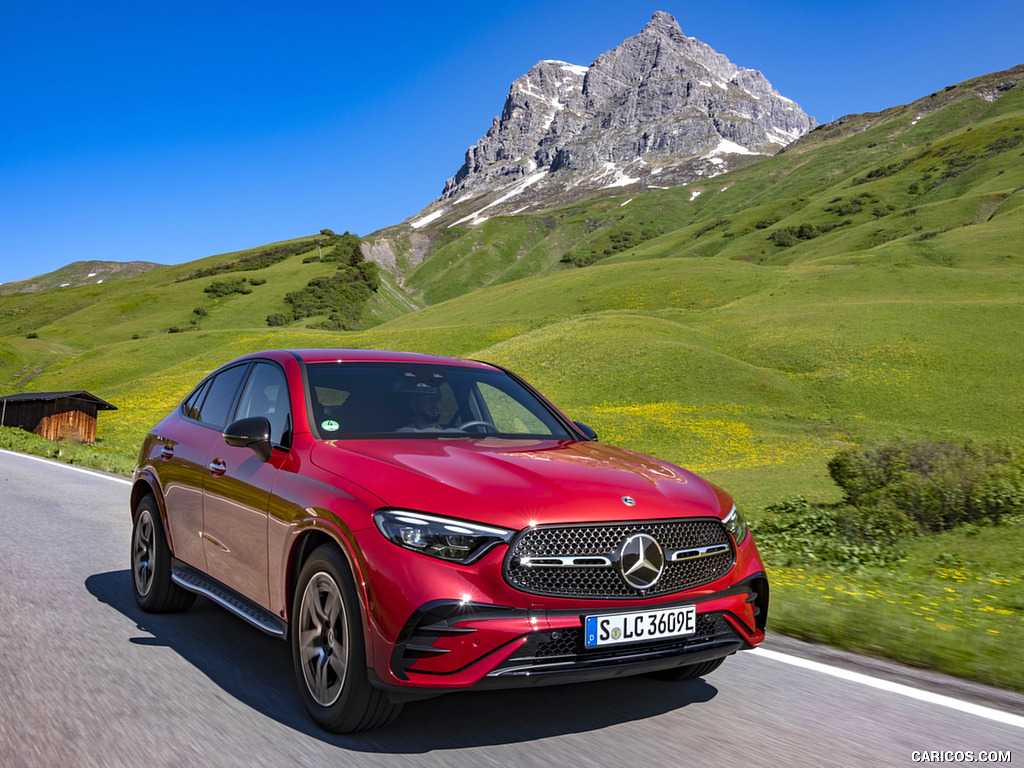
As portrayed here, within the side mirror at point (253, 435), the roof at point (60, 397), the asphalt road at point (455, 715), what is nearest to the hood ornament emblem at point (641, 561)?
the asphalt road at point (455, 715)

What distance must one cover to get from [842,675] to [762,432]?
28.2 meters

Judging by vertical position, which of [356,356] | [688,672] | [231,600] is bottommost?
[688,672]

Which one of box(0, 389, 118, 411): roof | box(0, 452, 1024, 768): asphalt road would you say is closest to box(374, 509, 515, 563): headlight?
box(0, 452, 1024, 768): asphalt road

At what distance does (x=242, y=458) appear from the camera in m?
4.68

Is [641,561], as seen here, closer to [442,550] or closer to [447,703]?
[442,550]

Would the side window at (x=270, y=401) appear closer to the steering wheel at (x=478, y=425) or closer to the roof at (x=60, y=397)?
the steering wheel at (x=478, y=425)

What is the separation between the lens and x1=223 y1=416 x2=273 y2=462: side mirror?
4.33m

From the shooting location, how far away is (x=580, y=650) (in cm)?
337

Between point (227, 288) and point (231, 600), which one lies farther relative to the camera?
point (227, 288)

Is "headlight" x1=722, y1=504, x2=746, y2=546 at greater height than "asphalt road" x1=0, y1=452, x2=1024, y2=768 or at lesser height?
greater

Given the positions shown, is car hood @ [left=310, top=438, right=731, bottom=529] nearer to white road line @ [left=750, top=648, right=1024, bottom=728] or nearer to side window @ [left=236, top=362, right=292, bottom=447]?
side window @ [left=236, top=362, right=292, bottom=447]

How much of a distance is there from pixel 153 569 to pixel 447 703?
9.22 ft

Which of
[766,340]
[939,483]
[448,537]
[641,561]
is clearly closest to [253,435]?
[448,537]

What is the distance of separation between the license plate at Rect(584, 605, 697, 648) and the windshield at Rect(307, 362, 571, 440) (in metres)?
1.58
